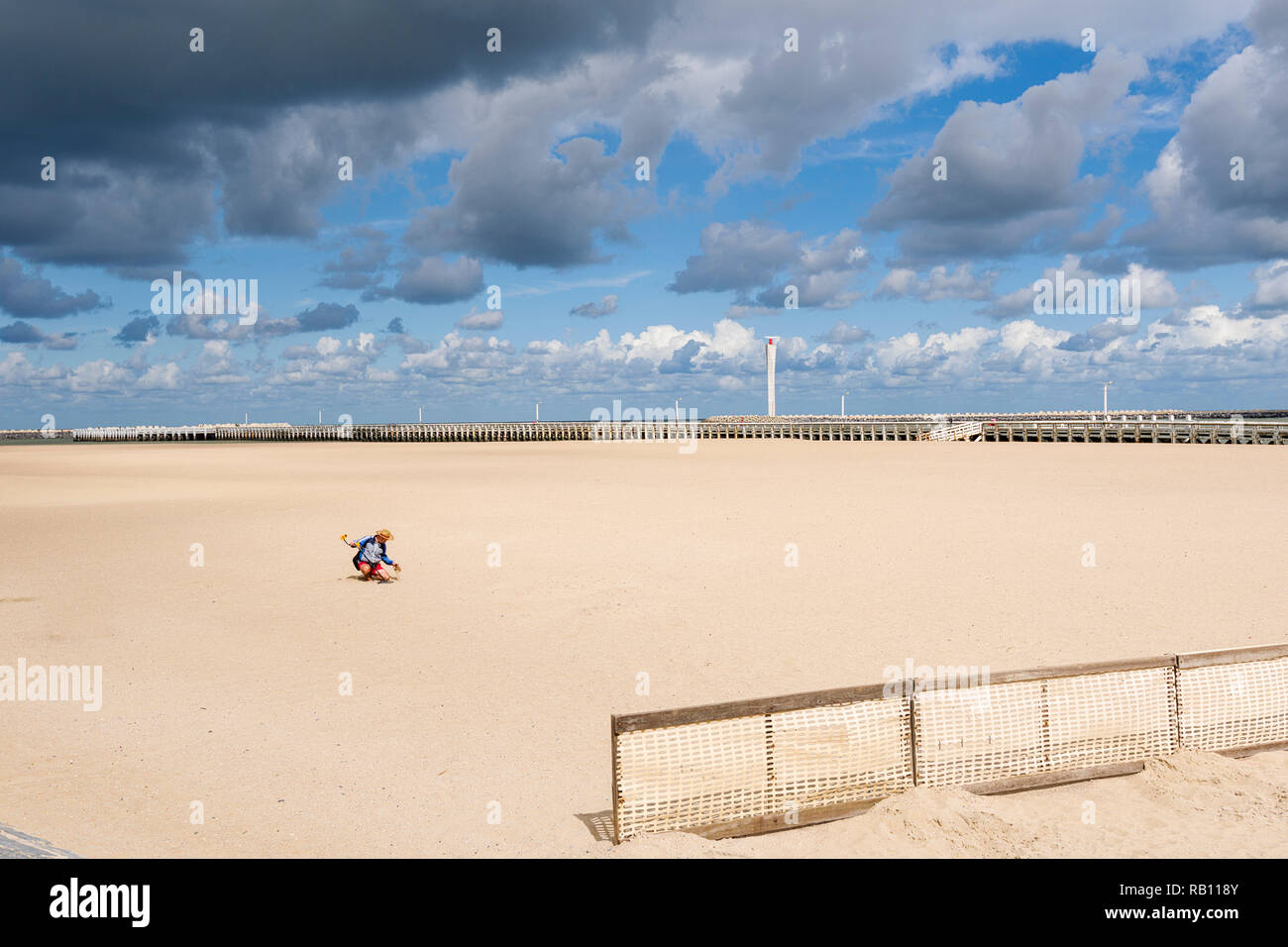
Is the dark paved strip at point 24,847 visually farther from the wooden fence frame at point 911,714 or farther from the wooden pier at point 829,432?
the wooden pier at point 829,432

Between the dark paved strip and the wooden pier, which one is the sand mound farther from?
the wooden pier

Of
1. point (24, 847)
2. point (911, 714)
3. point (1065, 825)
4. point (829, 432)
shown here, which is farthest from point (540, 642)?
point (829, 432)

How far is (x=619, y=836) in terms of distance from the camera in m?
6.44

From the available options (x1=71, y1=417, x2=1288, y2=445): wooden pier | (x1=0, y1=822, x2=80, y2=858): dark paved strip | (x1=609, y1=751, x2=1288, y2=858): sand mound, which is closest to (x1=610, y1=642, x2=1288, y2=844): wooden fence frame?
(x1=609, y1=751, x2=1288, y2=858): sand mound

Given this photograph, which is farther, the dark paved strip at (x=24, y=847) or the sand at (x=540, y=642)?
the sand at (x=540, y=642)

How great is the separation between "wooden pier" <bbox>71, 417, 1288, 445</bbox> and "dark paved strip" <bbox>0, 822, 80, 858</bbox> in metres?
67.0

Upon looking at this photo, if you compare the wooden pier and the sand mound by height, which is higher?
the wooden pier

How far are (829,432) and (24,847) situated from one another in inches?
3630

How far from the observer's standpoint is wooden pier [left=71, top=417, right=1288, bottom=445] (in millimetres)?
62750

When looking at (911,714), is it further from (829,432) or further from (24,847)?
(829,432)

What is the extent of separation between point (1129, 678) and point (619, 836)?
15.4 ft

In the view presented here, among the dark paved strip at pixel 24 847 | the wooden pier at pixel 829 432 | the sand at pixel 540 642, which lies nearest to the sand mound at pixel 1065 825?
the sand at pixel 540 642

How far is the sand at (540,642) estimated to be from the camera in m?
6.87

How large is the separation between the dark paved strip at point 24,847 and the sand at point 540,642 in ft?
1.13
